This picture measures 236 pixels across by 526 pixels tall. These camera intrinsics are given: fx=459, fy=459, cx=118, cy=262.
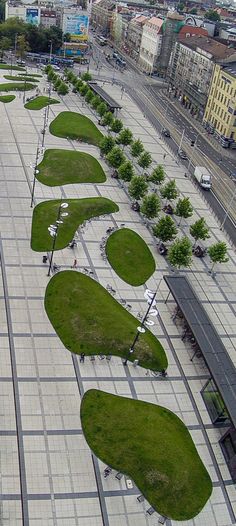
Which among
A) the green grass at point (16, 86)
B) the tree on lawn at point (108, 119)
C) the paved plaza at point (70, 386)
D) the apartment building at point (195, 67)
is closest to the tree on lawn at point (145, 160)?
the paved plaza at point (70, 386)

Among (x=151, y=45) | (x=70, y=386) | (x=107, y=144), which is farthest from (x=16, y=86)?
(x=70, y=386)

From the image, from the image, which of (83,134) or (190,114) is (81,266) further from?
(190,114)

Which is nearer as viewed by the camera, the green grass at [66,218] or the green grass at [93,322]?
the green grass at [93,322]

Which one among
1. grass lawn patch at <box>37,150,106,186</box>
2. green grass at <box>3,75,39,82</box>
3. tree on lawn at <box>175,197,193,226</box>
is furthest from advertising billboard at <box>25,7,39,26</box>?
tree on lawn at <box>175,197,193,226</box>

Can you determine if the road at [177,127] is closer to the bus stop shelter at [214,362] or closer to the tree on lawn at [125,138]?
the tree on lawn at [125,138]

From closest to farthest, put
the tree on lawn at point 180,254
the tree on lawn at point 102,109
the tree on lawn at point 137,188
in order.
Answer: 1. the tree on lawn at point 180,254
2. the tree on lawn at point 137,188
3. the tree on lawn at point 102,109

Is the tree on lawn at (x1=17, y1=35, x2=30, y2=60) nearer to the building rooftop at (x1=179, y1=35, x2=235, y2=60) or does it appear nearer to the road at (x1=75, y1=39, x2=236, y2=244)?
the road at (x1=75, y1=39, x2=236, y2=244)

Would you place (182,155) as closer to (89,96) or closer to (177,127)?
(177,127)

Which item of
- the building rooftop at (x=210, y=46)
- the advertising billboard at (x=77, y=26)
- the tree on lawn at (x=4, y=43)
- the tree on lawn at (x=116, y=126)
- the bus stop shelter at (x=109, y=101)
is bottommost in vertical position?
the tree on lawn at (x=116, y=126)
